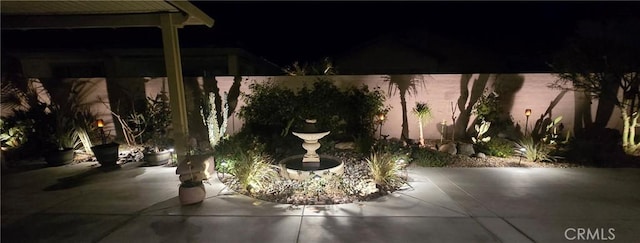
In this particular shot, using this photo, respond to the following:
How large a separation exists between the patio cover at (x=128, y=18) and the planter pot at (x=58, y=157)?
237 cm

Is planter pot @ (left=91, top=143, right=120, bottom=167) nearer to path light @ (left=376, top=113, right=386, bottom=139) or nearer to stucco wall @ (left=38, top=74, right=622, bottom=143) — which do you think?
stucco wall @ (left=38, top=74, right=622, bottom=143)

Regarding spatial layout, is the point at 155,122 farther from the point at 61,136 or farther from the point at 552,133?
the point at 552,133

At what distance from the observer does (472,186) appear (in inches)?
186

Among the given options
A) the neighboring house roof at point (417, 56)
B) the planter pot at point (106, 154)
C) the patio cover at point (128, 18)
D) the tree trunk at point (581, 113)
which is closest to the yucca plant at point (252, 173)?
the patio cover at point (128, 18)

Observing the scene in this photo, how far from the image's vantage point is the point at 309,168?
488cm

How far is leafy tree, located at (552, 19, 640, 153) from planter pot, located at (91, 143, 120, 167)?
928cm

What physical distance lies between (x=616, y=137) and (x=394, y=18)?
10.3 m

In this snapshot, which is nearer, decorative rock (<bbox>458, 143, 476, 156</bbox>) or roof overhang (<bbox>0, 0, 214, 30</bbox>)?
roof overhang (<bbox>0, 0, 214, 30</bbox>)

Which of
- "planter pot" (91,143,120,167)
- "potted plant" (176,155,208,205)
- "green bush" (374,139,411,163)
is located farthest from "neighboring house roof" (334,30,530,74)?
"potted plant" (176,155,208,205)

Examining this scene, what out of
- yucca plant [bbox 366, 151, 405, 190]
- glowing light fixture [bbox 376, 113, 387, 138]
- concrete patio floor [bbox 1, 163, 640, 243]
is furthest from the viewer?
glowing light fixture [bbox 376, 113, 387, 138]

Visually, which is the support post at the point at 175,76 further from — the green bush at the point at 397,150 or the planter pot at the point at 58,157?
the green bush at the point at 397,150

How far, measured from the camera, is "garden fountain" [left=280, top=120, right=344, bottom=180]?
4687mm

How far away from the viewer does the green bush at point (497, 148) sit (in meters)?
6.38

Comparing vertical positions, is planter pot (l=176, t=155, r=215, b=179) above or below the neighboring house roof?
below
